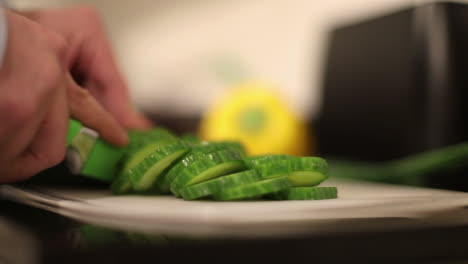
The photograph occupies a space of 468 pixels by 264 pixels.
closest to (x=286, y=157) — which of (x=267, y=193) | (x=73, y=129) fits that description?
(x=267, y=193)

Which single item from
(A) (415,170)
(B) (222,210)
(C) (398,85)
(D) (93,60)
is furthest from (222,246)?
(C) (398,85)

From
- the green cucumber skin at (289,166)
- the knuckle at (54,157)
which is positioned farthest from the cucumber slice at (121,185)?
the green cucumber skin at (289,166)

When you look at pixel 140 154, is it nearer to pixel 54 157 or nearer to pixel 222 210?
pixel 54 157

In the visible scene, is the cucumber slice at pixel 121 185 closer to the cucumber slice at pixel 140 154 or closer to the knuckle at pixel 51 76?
the cucumber slice at pixel 140 154

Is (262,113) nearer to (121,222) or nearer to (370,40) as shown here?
(370,40)

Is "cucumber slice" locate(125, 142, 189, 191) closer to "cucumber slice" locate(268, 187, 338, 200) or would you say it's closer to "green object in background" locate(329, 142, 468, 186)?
"cucumber slice" locate(268, 187, 338, 200)

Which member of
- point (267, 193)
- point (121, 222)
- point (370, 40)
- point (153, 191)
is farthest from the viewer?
point (370, 40)
